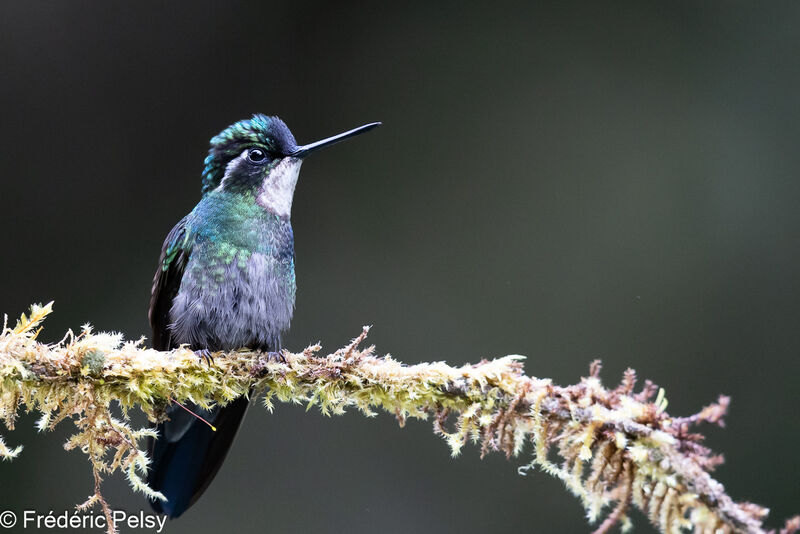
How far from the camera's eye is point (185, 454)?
118 inches

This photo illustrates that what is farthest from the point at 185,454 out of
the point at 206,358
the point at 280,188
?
the point at 280,188

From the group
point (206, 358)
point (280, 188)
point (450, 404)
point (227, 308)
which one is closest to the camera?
point (450, 404)

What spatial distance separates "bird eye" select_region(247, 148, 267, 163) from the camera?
3225mm

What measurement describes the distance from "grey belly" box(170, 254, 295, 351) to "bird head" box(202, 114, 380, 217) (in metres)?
0.33

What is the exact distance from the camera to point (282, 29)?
6008 mm

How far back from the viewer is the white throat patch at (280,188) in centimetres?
313

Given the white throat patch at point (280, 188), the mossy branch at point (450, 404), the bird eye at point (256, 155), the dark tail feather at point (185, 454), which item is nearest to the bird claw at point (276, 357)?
the mossy branch at point (450, 404)

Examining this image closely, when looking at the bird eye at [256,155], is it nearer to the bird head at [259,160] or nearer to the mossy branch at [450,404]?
the bird head at [259,160]

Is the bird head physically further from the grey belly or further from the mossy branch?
the mossy branch

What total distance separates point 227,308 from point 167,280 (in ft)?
1.09

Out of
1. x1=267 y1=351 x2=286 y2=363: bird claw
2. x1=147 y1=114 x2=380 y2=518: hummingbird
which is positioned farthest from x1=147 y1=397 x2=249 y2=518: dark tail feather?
x1=267 y1=351 x2=286 y2=363: bird claw

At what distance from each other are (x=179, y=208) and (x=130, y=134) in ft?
1.92

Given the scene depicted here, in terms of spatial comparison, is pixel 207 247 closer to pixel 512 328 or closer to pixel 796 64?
pixel 512 328

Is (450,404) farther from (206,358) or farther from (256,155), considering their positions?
(256,155)
